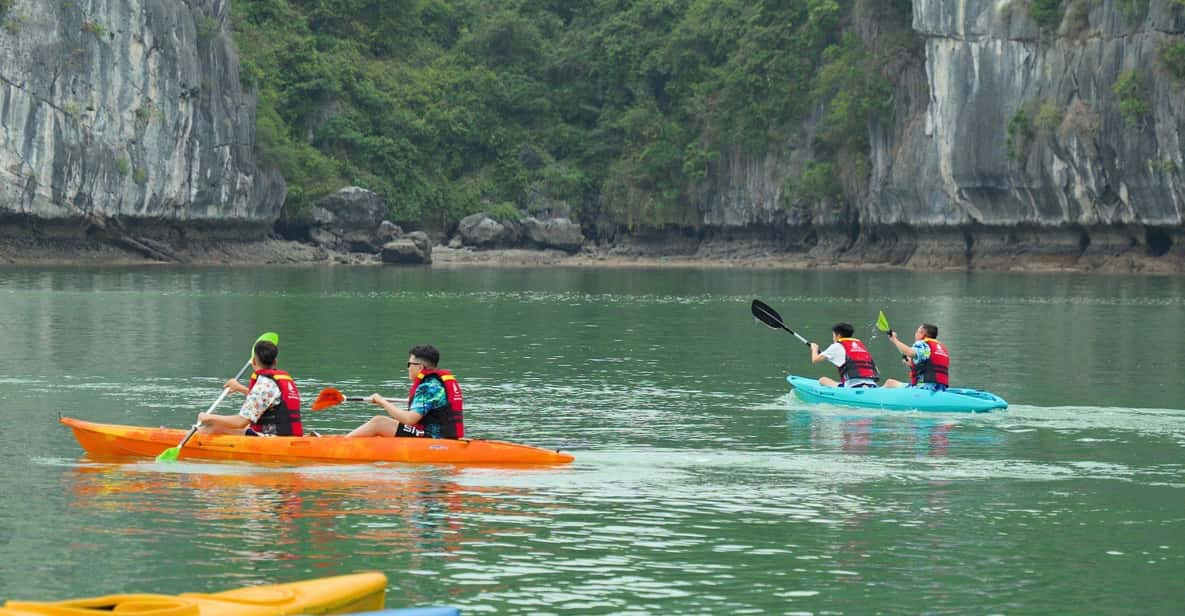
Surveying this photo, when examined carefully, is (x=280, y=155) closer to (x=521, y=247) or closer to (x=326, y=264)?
(x=326, y=264)

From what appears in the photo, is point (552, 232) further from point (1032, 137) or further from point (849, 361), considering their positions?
point (849, 361)

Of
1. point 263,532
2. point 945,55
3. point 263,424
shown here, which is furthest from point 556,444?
point 945,55

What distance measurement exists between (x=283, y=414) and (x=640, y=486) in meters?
3.58

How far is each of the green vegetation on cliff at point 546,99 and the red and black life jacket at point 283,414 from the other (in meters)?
61.2

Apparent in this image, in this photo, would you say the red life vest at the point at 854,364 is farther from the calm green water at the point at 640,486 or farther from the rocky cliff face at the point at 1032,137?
the rocky cliff face at the point at 1032,137

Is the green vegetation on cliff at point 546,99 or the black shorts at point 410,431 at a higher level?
the green vegetation on cliff at point 546,99

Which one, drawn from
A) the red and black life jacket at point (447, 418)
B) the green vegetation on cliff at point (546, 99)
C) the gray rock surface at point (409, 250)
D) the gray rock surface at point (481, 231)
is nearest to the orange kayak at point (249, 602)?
the red and black life jacket at point (447, 418)

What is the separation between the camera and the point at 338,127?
272 ft

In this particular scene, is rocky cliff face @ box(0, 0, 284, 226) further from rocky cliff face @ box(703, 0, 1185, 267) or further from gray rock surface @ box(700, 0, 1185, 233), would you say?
gray rock surface @ box(700, 0, 1185, 233)

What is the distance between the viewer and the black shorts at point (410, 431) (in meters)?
17.0

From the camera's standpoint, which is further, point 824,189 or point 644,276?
point 824,189

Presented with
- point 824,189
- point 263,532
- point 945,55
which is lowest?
point 263,532

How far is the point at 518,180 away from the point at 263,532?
73.2 metres

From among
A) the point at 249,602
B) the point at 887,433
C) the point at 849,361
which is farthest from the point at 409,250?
the point at 249,602
